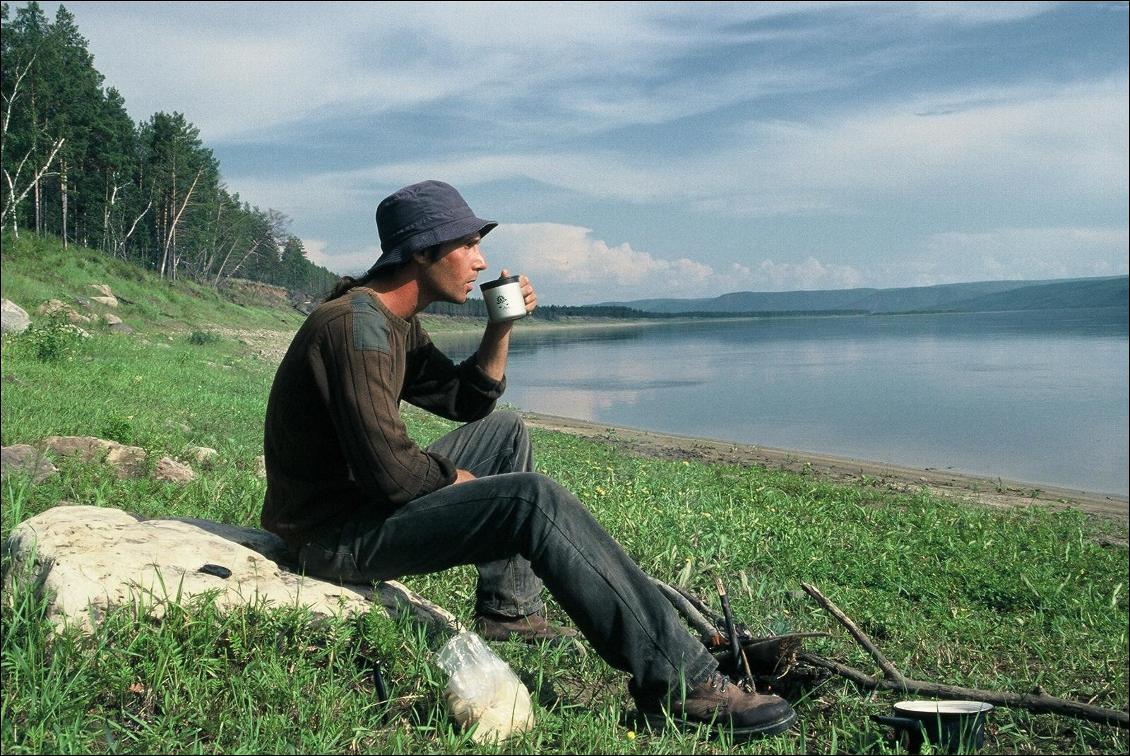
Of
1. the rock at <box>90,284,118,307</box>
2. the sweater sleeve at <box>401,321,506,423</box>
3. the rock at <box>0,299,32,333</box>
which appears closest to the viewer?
the sweater sleeve at <box>401,321,506,423</box>

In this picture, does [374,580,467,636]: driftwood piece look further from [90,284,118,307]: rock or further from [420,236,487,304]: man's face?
[90,284,118,307]: rock

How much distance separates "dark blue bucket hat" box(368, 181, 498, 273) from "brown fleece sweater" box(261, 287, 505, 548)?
0.62ft

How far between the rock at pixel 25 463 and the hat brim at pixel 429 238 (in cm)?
359

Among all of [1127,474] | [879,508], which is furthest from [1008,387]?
[879,508]

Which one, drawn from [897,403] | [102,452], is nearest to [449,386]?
[102,452]

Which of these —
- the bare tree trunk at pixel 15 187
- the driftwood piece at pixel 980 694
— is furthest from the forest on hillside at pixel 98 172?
the driftwood piece at pixel 980 694

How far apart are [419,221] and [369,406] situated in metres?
0.71

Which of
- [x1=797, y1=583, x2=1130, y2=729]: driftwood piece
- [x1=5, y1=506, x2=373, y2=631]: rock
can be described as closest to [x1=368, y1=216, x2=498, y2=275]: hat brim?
[x1=5, y1=506, x2=373, y2=631]: rock

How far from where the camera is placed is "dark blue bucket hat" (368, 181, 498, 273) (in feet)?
10.5

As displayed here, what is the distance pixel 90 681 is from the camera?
290 cm

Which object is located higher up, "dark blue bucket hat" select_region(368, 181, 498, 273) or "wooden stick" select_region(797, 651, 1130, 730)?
"dark blue bucket hat" select_region(368, 181, 498, 273)

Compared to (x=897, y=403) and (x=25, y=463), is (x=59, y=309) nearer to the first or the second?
(x=25, y=463)

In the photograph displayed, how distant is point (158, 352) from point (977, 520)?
1518 centimetres

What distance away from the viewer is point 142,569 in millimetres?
3270
